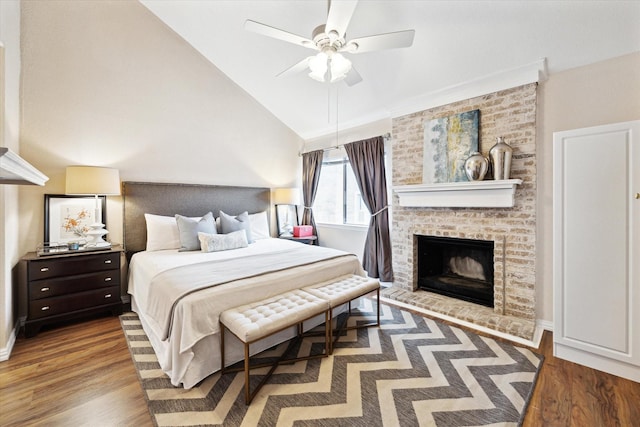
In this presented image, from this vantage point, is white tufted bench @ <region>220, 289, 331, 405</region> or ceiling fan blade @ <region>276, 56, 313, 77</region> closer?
white tufted bench @ <region>220, 289, 331, 405</region>

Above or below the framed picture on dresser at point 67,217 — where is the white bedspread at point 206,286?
below

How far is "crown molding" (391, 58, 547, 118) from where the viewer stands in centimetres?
263

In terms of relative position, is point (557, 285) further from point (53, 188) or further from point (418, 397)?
point (53, 188)

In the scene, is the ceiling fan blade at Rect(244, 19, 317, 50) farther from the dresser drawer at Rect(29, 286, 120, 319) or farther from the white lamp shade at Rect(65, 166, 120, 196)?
the dresser drawer at Rect(29, 286, 120, 319)

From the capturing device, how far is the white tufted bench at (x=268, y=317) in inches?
67.2

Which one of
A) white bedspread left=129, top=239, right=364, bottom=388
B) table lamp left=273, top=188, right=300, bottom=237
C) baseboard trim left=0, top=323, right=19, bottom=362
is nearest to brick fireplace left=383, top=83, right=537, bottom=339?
white bedspread left=129, top=239, right=364, bottom=388

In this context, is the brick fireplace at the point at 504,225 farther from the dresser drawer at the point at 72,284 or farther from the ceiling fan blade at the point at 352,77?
the dresser drawer at the point at 72,284

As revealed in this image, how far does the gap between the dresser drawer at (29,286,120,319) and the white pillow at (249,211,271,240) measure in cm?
180

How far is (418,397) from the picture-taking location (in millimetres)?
1748

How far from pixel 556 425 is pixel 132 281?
379 centimetres

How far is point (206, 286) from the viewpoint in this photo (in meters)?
1.97

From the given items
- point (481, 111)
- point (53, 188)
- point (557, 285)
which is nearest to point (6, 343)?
point (53, 188)

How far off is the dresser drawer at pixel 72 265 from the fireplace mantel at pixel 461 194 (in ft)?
11.3

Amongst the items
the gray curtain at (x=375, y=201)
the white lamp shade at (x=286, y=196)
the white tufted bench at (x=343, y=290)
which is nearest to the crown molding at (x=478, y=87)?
the gray curtain at (x=375, y=201)
